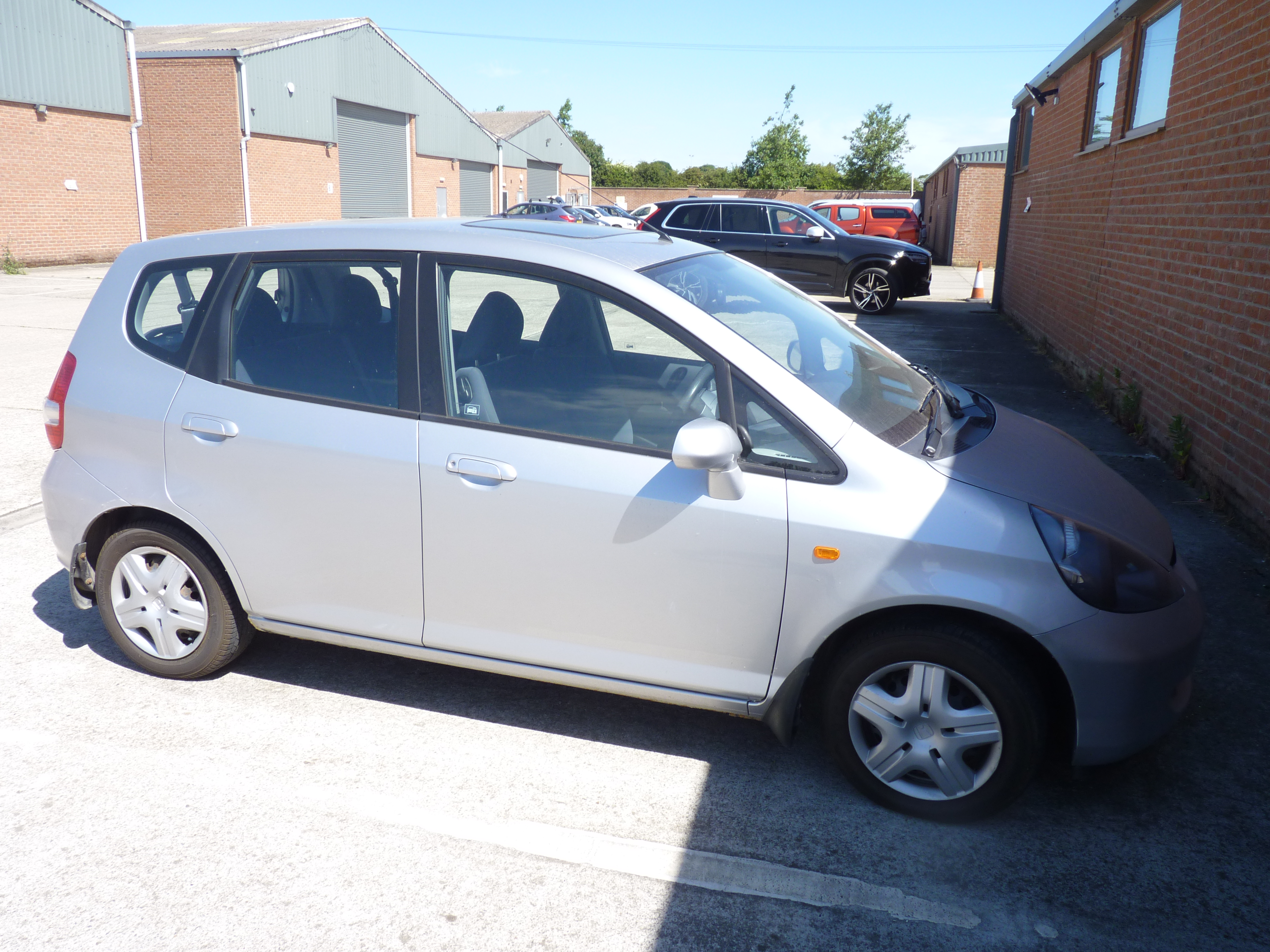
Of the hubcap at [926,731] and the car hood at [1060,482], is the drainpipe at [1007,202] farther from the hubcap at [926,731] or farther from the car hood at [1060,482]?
the hubcap at [926,731]

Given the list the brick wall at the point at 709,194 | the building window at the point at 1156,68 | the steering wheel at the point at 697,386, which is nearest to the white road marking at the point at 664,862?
the steering wheel at the point at 697,386

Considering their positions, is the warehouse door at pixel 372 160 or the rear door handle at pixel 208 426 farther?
the warehouse door at pixel 372 160

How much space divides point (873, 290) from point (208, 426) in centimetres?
1556

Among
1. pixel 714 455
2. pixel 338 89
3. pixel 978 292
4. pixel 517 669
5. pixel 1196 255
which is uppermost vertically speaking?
pixel 338 89

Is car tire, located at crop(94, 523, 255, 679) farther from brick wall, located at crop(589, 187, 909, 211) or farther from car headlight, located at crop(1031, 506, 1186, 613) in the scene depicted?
brick wall, located at crop(589, 187, 909, 211)

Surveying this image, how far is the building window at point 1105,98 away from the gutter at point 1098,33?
21cm

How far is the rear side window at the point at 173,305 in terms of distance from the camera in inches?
141

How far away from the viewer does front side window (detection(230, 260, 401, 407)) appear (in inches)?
132

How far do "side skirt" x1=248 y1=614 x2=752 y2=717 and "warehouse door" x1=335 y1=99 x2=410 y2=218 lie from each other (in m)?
35.1

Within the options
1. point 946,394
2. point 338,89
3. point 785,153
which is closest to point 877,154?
point 785,153

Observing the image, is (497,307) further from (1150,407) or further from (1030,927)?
(1150,407)

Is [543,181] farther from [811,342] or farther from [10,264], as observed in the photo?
[811,342]

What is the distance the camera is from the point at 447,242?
3.36 metres

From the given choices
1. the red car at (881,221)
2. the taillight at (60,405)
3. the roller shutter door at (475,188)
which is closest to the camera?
the taillight at (60,405)
